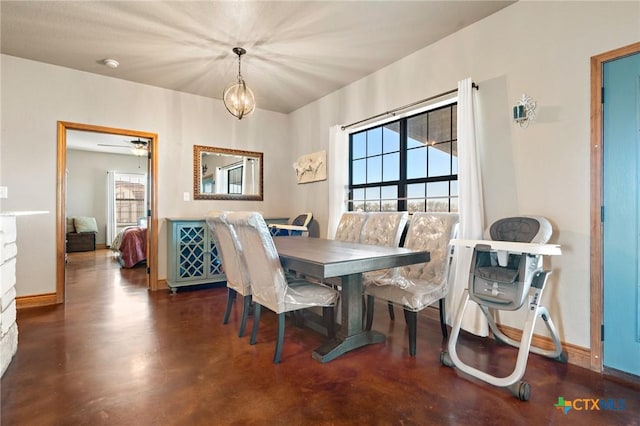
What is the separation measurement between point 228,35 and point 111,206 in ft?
23.8

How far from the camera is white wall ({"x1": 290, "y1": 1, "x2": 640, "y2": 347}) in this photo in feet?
6.93

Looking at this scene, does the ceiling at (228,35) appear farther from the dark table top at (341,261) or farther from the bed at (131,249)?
the bed at (131,249)

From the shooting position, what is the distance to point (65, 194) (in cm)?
357

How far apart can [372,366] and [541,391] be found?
37.4 inches

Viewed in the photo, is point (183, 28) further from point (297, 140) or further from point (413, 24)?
point (297, 140)

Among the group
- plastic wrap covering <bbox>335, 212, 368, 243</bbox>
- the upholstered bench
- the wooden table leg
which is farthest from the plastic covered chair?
the upholstered bench

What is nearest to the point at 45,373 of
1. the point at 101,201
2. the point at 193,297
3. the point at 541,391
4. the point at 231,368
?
the point at 231,368

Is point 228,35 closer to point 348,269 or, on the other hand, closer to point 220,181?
point 220,181

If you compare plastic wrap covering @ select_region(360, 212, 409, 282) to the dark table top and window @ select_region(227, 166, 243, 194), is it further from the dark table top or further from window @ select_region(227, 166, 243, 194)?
window @ select_region(227, 166, 243, 194)

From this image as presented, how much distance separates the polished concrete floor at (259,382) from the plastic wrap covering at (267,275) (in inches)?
15.2

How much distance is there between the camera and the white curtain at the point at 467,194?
2.58 meters

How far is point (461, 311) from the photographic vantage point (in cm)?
204

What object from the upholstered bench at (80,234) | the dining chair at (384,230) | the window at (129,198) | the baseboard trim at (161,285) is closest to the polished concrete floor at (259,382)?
the dining chair at (384,230)

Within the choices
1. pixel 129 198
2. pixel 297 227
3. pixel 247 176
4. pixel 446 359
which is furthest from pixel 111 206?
pixel 446 359
